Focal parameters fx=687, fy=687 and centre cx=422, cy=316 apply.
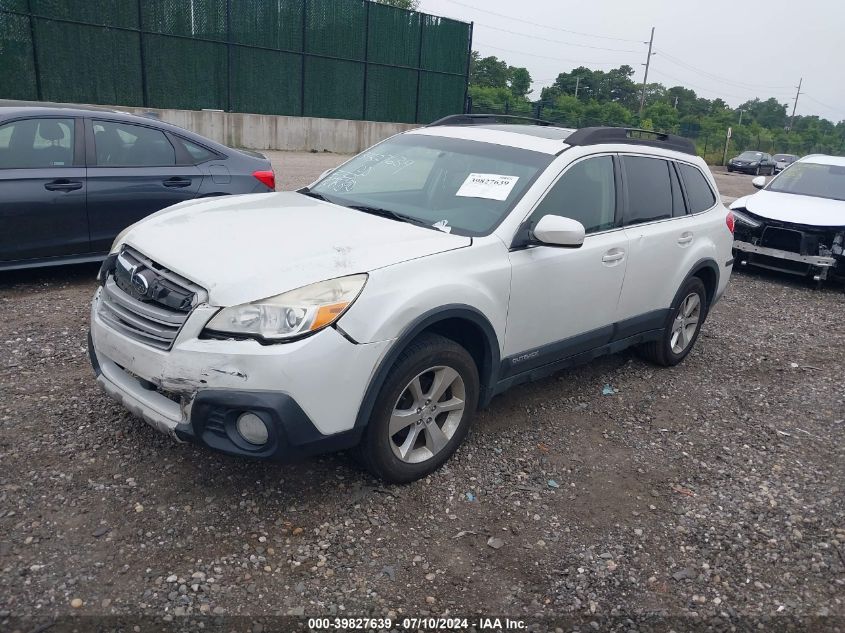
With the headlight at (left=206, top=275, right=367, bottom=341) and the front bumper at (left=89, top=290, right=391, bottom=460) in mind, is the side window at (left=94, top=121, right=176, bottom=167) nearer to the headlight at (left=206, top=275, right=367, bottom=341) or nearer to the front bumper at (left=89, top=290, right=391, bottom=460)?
the front bumper at (left=89, top=290, right=391, bottom=460)

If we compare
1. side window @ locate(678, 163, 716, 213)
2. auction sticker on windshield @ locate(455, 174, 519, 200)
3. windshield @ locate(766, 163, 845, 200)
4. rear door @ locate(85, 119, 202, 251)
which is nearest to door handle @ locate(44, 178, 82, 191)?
rear door @ locate(85, 119, 202, 251)

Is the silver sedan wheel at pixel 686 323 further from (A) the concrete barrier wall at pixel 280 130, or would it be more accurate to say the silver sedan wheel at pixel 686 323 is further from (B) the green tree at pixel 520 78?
(B) the green tree at pixel 520 78

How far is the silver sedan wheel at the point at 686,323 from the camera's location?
17.9ft

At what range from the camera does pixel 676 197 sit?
17.0 feet

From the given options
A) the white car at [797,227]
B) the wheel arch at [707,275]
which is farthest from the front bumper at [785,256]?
the wheel arch at [707,275]

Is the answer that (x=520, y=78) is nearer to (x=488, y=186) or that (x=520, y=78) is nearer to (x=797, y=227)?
(x=797, y=227)

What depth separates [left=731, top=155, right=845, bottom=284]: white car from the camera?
859 centimetres

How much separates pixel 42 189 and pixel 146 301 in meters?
3.30

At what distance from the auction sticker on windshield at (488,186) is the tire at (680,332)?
1.98m

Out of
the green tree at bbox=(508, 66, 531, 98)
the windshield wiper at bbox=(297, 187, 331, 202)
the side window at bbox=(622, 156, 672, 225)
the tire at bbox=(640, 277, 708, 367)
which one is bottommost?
the tire at bbox=(640, 277, 708, 367)

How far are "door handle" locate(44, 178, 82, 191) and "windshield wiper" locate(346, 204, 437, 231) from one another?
3092mm

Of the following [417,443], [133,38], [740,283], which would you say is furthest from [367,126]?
[417,443]

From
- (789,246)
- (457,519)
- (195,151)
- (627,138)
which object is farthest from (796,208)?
(457,519)

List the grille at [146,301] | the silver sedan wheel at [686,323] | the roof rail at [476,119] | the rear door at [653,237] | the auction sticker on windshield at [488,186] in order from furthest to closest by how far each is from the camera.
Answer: the silver sedan wheel at [686,323] → the roof rail at [476,119] → the rear door at [653,237] → the auction sticker on windshield at [488,186] → the grille at [146,301]
